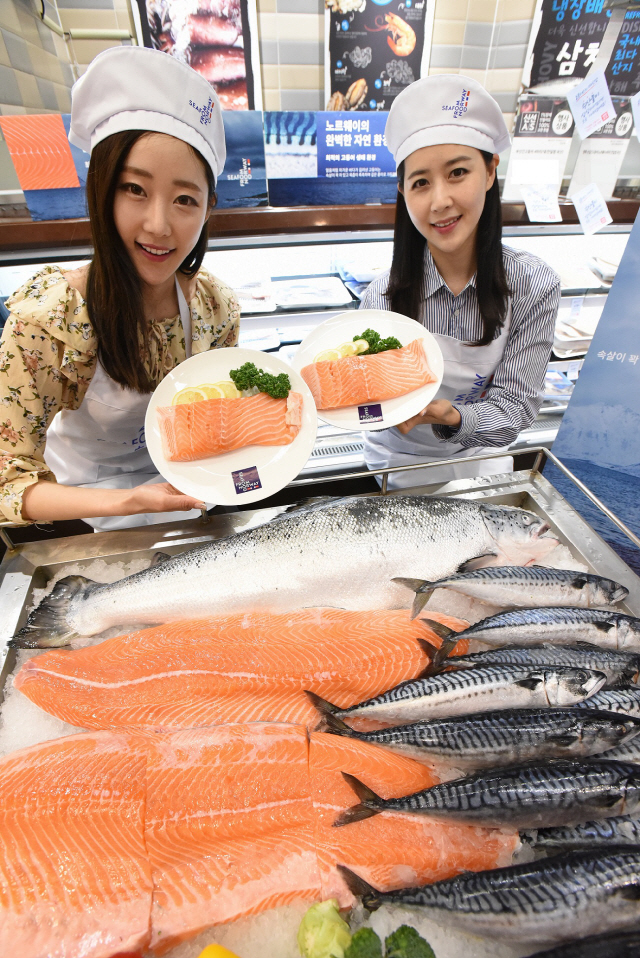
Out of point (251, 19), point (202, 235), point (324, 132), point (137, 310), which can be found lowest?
point (137, 310)

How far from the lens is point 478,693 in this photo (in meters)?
1.43

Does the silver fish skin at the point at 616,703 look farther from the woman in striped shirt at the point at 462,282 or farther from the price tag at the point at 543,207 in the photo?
the price tag at the point at 543,207

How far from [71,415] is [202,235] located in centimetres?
117

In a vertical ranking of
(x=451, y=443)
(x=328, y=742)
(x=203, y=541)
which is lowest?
(x=451, y=443)

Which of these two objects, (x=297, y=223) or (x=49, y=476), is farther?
(x=297, y=223)

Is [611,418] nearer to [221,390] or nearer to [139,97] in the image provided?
[221,390]

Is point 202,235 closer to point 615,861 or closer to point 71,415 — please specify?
point 71,415

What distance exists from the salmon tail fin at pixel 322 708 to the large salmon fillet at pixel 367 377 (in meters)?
1.33

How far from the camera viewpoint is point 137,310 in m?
2.16

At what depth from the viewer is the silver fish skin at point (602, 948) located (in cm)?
94

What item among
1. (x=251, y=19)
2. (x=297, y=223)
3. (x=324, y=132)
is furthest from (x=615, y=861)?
(x=251, y=19)

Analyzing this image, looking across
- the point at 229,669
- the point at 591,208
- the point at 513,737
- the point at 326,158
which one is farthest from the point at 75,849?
the point at 591,208

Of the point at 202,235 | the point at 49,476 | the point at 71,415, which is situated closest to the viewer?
the point at 49,476

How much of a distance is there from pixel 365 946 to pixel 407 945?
0.10m
